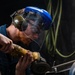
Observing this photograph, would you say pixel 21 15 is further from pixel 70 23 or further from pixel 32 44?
pixel 70 23

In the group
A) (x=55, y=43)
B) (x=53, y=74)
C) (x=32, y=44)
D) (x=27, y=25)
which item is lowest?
(x=53, y=74)

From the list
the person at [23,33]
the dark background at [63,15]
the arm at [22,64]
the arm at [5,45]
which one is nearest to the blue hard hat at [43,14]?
the person at [23,33]

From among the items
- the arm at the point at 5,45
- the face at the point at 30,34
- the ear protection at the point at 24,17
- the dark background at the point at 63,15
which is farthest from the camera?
the dark background at the point at 63,15

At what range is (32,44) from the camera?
187 cm

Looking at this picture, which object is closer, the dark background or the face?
the face

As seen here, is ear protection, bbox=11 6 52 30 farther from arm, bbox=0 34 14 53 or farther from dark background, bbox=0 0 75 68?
dark background, bbox=0 0 75 68

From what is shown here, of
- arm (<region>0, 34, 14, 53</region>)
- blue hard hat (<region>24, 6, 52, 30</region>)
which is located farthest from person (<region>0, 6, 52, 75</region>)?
arm (<region>0, 34, 14, 53</region>)

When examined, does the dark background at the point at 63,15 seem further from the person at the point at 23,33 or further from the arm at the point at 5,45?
the arm at the point at 5,45

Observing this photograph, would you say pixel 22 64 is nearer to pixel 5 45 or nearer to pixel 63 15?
pixel 5 45

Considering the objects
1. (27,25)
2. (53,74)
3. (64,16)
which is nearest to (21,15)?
(27,25)

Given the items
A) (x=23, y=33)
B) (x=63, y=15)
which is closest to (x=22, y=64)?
(x=23, y=33)

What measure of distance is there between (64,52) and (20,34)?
108 centimetres

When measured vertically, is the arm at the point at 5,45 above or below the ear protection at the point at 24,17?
below

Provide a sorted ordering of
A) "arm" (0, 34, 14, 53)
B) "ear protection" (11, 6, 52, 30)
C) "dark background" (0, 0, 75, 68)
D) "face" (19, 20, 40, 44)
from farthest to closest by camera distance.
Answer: "dark background" (0, 0, 75, 68) < "face" (19, 20, 40, 44) < "ear protection" (11, 6, 52, 30) < "arm" (0, 34, 14, 53)
